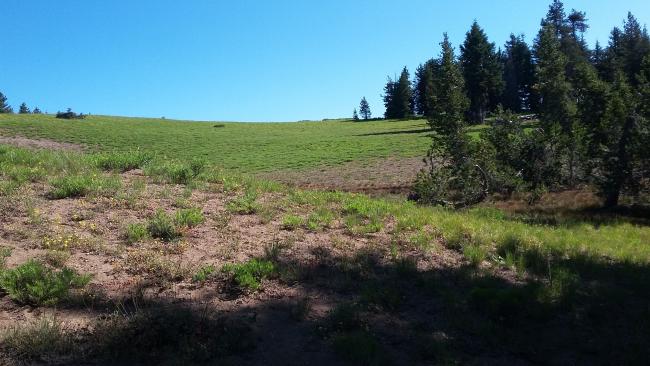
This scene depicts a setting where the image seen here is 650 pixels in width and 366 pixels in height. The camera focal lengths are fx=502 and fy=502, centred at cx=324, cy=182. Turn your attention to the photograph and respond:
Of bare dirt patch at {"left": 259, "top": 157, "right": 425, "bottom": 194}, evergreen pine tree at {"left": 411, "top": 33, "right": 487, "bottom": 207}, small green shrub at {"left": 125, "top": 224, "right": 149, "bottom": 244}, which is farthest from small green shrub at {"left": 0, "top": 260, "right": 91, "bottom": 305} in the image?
bare dirt patch at {"left": 259, "top": 157, "right": 425, "bottom": 194}

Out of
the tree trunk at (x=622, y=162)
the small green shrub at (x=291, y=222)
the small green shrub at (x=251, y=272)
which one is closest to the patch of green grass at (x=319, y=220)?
the small green shrub at (x=291, y=222)

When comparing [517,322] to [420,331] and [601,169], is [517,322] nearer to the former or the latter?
[420,331]

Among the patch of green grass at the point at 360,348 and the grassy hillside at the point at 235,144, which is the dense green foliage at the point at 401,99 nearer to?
the grassy hillside at the point at 235,144

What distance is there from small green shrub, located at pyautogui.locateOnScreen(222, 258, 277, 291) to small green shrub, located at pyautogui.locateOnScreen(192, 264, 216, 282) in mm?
159

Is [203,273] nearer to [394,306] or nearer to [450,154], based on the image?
[394,306]

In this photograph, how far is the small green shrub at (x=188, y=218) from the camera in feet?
25.9

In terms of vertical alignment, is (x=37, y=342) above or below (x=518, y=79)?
below

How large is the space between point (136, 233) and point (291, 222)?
2605 mm

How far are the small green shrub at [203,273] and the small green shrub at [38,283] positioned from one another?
118 cm

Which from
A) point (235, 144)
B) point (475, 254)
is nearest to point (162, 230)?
point (475, 254)

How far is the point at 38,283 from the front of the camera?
207 inches

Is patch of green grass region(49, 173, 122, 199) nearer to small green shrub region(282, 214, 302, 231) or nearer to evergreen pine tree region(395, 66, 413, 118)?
small green shrub region(282, 214, 302, 231)

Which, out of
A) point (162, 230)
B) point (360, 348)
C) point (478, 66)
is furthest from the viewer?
point (478, 66)

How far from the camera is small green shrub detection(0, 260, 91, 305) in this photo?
5.12 meters
